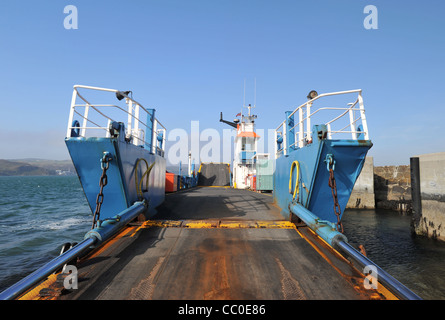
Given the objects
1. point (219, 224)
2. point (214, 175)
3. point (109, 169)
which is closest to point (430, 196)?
point (219, 224)

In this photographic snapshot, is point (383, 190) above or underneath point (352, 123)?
underneath

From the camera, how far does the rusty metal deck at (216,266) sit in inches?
114

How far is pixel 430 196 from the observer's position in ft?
37.3

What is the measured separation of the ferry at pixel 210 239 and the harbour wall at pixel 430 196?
9092 millimetres

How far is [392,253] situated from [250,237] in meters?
8.93

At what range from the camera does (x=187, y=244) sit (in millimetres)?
4441

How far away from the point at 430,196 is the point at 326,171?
→ 10.5 m

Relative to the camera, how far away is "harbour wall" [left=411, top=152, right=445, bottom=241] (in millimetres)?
10797

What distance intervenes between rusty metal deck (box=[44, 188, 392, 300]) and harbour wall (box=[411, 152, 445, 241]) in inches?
405

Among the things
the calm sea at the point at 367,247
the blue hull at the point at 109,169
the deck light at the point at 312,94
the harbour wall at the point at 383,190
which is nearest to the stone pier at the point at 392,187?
the harbour wall at the point at 383,190

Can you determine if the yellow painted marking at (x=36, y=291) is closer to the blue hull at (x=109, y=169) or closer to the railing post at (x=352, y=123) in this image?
the blue hull at (x=109, y=169)

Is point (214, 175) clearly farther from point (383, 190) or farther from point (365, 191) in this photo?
point (383, 190)
